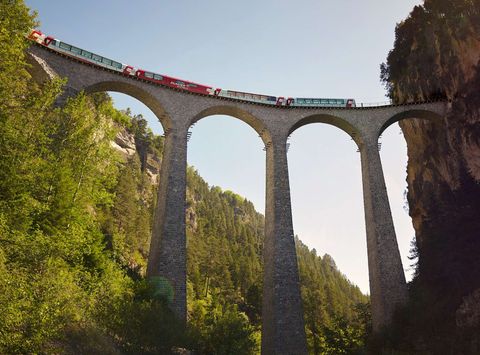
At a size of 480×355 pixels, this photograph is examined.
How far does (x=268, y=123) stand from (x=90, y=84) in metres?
13.7

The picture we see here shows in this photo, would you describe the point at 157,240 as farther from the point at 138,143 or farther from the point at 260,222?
the point at 260,222

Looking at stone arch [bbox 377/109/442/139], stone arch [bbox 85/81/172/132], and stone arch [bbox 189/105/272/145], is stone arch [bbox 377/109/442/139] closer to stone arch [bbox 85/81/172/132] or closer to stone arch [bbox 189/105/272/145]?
stone arch [bbox 189/105/272/145]

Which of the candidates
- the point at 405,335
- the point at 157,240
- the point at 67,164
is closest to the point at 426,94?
the point at 405,335

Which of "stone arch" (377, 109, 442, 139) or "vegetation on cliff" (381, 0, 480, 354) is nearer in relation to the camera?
"vegetation on cliff" (381, 0, 480, 354)

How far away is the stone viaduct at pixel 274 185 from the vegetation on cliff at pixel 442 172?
1899 millimetres

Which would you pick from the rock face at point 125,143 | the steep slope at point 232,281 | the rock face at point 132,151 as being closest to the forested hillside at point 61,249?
the steep slope at point 232,281

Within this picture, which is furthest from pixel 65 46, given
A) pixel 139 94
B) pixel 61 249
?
pixel 61 249

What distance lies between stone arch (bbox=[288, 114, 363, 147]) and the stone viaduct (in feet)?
0.27

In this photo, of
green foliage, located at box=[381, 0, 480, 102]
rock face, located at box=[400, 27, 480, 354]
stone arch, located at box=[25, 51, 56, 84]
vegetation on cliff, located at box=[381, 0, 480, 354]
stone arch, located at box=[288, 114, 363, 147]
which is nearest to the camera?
rock face, located at box=[400, 27, 480, 354]

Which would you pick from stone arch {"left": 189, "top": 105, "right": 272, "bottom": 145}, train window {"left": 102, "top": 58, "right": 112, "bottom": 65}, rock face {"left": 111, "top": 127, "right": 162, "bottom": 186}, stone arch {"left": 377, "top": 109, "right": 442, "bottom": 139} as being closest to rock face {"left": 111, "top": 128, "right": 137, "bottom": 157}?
rock face {"left": 111, "top": 127, "right": 162, "bottom": 186}

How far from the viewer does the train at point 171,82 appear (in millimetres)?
26081

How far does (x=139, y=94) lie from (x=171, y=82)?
2.58 m

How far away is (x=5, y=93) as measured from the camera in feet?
43.0

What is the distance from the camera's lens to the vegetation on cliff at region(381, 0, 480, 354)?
931 inches
